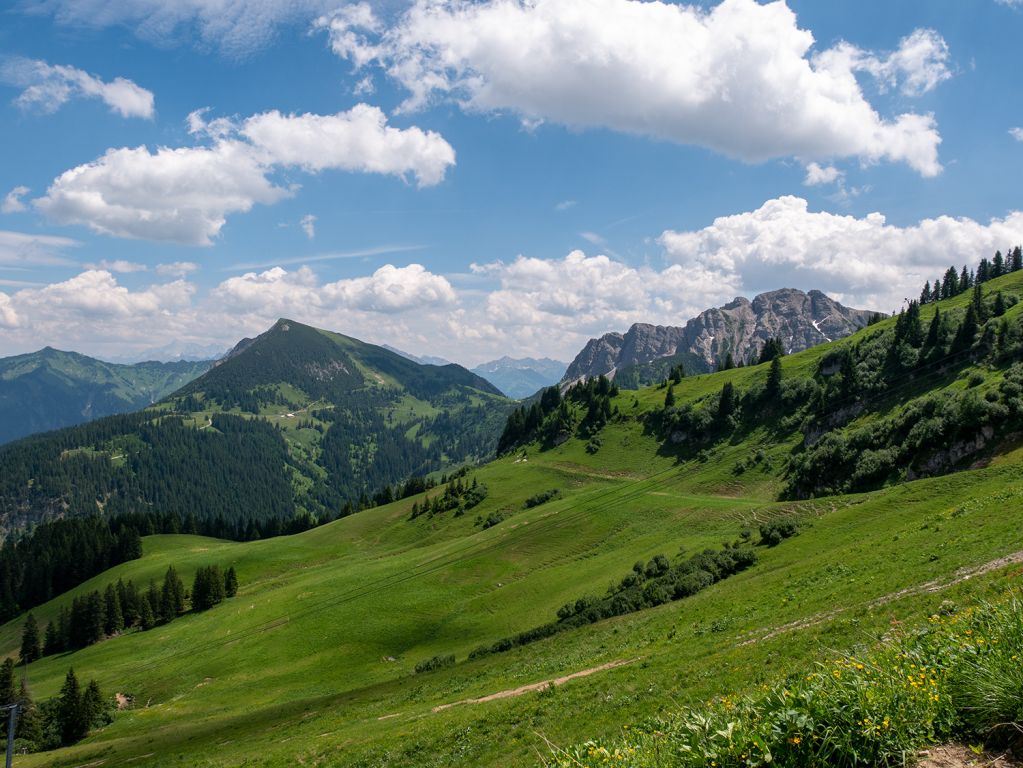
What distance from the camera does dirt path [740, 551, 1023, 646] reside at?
23.0 metres

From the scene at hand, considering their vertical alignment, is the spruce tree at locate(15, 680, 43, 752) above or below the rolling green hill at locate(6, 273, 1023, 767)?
below

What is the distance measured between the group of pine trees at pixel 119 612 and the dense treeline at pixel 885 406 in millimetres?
110388

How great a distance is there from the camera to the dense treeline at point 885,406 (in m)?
73.4

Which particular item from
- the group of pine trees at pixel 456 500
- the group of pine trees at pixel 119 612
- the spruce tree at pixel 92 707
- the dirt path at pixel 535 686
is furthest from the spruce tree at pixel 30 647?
the dirt path at pixel 535 686

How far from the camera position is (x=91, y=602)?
111 meters

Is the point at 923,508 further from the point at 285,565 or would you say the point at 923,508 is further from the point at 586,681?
the point at 285,565

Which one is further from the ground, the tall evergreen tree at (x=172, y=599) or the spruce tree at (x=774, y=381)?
the spruce tree at (x=774, y=381)

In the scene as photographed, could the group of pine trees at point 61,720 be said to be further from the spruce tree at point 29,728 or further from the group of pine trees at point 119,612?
the group of pine trees at point 119,612

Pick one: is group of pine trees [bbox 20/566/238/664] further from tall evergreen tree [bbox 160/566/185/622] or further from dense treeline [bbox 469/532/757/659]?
dense treeline [bbox 469/532/757/659]

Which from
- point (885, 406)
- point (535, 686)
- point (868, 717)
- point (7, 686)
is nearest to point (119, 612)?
point (7, 686)

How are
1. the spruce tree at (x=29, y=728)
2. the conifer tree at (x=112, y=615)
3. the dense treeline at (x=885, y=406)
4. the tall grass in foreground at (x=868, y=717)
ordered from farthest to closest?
1. the conifer tree at (x=112, y=615)
2. the dense treeline at (x=885, y=406)
3. the spruce tree at (x=29, y=728)
4. the tall grass in foreground at (x=868, y=717)

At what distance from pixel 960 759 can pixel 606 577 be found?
5935 cm

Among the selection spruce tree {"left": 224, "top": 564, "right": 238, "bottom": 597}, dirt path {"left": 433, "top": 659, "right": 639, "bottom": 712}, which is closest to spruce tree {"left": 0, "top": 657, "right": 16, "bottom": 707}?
spruce tree {"left": 224, "top": 564, "right": 238, "bottom": 597}

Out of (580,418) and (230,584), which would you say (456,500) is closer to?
(230,584)
